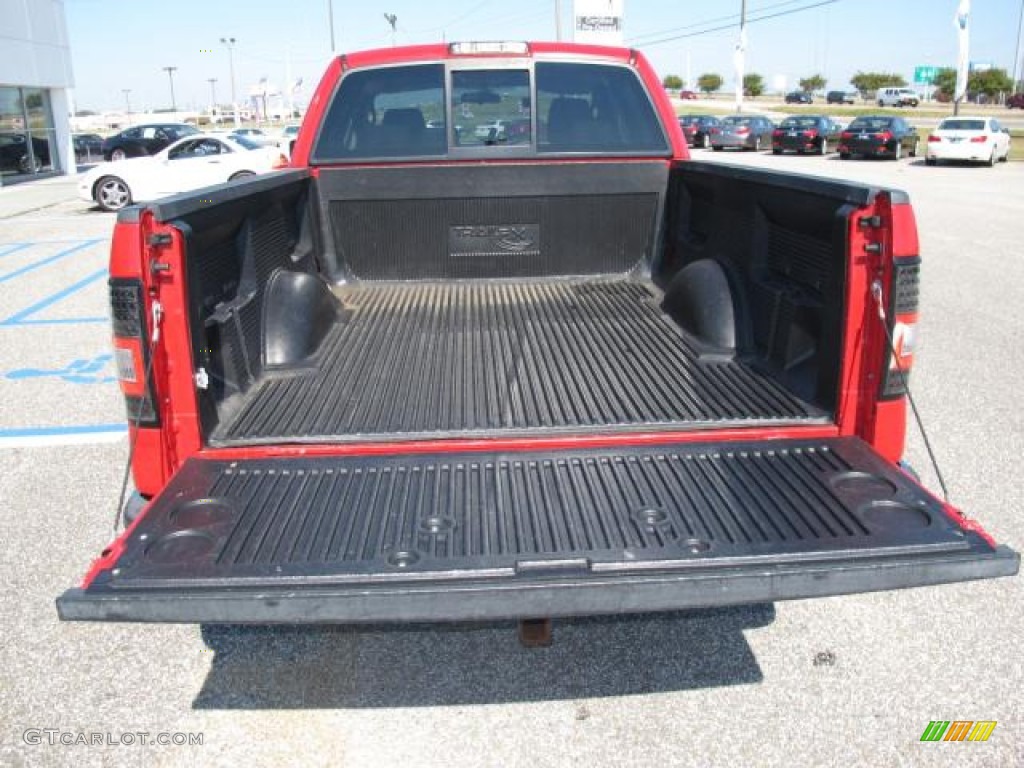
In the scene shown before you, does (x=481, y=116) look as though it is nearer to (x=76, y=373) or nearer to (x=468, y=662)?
(x=468, y=662)

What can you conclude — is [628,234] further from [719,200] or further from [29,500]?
[29,500]

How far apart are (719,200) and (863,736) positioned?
2491 mm

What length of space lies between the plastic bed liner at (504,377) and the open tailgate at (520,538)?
0.91ft

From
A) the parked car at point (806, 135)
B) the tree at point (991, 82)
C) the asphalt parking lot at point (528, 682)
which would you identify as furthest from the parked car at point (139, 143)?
the tree at point (991, 82)

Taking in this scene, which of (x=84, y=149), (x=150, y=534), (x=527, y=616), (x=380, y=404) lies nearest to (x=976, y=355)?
(x=380, y=404)

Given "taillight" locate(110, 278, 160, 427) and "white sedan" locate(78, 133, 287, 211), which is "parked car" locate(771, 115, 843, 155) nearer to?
"white sedan" locate(78, 133, 287, 211)

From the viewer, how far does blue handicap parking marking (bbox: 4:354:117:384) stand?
651 cm

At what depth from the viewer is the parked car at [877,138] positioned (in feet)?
96.9

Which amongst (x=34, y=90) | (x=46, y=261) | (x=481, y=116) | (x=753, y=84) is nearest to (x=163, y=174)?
(x=46, y=261)

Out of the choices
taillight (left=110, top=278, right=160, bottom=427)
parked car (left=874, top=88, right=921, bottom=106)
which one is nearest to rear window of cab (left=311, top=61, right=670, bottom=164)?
taillight (left=110, top=278, right=160, bottom=427)

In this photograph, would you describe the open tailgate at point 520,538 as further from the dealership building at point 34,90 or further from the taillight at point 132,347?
the dealership building at point 34,90

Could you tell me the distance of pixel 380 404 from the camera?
10.8ft

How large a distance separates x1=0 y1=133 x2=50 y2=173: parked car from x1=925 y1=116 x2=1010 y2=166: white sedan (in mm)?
29476

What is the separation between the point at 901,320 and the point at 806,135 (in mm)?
32488
